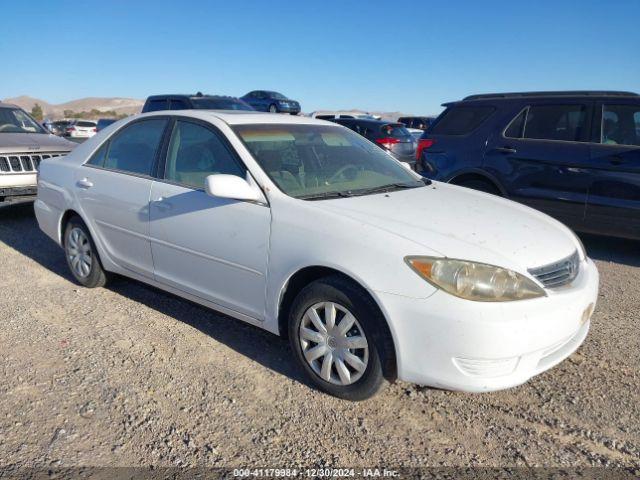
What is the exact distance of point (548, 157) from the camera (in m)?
6.01

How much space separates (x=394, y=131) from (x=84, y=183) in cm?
988

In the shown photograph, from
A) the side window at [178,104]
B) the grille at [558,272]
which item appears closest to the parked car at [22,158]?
the side window at [178,104]

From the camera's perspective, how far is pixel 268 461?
253 cm

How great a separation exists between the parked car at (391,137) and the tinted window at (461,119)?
5.87m

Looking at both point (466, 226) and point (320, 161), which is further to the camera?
point (320, 161)

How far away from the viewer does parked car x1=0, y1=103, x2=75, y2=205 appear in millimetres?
6789

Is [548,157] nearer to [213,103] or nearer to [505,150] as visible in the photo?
[505,150]

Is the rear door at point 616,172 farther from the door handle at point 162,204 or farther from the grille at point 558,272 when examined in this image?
the door handle at point 162,204

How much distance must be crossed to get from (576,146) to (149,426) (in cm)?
514

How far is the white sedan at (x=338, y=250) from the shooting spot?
103 inches

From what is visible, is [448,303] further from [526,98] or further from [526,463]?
[526,98]

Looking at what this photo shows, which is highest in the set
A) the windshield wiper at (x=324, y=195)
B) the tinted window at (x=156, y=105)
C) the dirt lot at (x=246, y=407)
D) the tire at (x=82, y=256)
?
the tinted window at (x=156, y=105)

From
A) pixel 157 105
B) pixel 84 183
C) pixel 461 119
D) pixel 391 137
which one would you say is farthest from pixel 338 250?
pixel 391 137

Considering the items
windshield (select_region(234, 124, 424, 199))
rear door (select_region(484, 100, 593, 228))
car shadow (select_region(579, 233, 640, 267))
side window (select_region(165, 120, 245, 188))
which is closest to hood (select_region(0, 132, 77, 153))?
Result: side window (select_region(165, 120, 245, 188))
